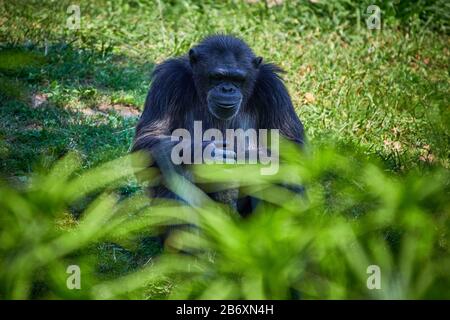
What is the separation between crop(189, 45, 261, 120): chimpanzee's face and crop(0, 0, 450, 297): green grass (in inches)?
49.5

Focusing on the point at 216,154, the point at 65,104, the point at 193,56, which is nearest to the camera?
the point at 216,154

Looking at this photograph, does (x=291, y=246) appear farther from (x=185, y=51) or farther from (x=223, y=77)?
(x=185, y=51)

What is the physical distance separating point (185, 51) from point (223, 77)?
148 inches

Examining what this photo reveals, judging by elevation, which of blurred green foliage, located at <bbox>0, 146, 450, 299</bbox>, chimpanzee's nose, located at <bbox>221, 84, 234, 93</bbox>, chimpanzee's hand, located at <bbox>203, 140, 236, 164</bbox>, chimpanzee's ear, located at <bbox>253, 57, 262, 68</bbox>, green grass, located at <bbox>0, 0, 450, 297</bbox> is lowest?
blurred green foliage, located at <bbox>0, 146, 450, 299</bbox>

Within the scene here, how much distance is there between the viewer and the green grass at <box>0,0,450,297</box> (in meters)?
8.26

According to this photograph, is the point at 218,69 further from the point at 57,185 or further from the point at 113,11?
the point at 113,11

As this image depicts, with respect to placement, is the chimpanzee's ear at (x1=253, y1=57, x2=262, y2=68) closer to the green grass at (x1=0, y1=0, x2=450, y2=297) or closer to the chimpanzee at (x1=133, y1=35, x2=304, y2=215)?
the chimpanzee at (x1=133, y1=35, x2=304, y2=215)

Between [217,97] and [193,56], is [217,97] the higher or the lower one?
the lower one

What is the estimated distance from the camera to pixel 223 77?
22.5 feet

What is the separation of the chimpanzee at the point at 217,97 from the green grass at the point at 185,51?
2.90 ft

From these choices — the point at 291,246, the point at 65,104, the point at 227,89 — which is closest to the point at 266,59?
the point at 65,104

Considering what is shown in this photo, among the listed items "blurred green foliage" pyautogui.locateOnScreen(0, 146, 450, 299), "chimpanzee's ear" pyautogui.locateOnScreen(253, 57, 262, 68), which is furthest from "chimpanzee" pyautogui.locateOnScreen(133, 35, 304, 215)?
"blurred green foliage" pyautogui.locateOnScreen(0, 146, 450, 299)
